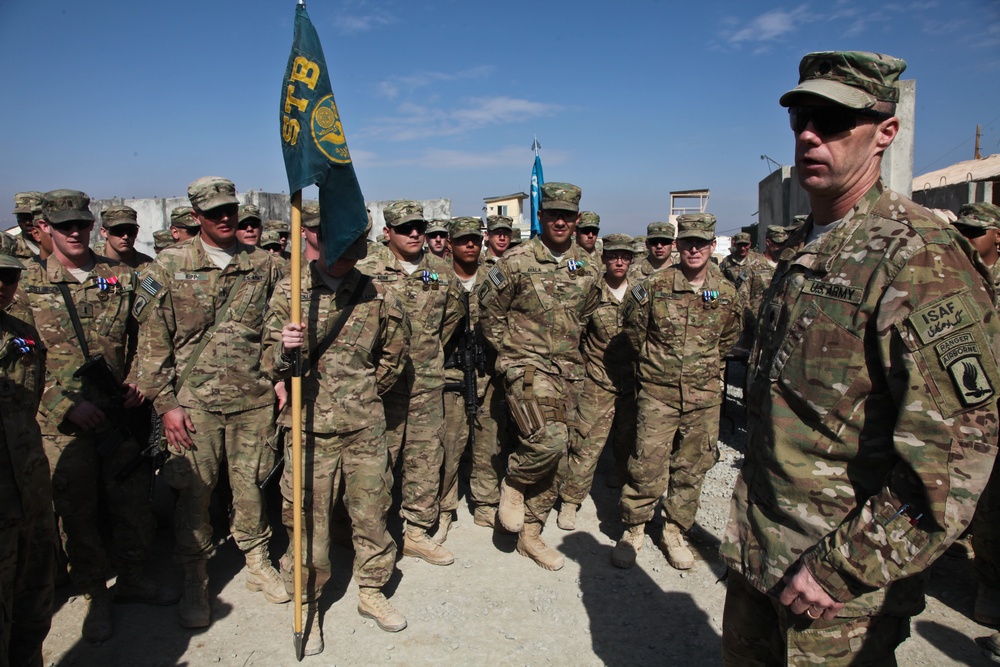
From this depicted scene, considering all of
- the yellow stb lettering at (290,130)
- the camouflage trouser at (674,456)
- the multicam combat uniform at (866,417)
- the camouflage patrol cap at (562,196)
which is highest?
the yellow stb lettering at (290,130)

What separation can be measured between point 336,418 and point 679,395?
2601 mm

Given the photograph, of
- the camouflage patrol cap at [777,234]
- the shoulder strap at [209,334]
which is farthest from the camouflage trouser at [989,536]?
the camouflage patrol cap at [777,234]

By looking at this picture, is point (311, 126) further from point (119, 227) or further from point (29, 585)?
point (119, 227)

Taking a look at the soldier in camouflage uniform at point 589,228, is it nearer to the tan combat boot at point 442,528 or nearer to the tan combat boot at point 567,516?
the tan combat boot at point 567,516

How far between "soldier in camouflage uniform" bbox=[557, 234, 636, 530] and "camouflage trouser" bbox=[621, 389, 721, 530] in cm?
55

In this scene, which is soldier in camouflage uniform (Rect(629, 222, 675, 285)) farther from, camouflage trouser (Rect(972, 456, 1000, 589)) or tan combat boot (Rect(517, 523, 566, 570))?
camouflage trouser (Rect(972, 456, 1000, 589))

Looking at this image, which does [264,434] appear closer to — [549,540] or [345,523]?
[345,523]

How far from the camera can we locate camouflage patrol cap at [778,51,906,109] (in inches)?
72.6

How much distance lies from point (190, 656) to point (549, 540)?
2.77 meters

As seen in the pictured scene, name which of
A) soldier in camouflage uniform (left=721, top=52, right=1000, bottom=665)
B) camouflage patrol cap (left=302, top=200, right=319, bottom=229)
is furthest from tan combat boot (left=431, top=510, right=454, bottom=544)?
soldier in camouflage uniform (left=721, top=52, right=1000, bottom=665)

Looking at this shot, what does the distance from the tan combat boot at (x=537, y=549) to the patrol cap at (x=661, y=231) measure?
3.44 meters

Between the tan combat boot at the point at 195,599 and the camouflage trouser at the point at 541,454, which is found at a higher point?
the camouflage trouser at the point at 541,454

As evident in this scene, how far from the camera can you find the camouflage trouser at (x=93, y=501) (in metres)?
4.10

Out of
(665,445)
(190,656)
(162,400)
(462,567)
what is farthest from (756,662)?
(162,400)
